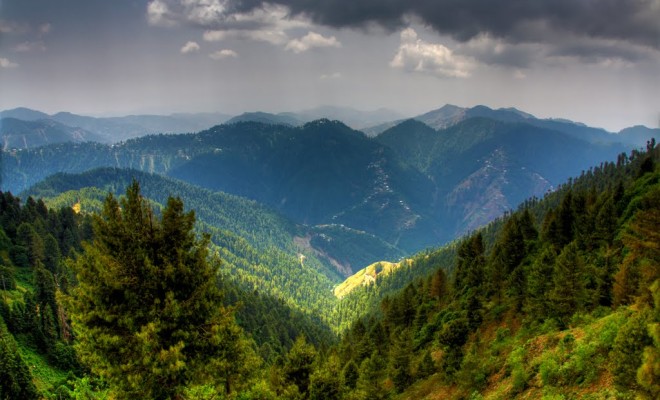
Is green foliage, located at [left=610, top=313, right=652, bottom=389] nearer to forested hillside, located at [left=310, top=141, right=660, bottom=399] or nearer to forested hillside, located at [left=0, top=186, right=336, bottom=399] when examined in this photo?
forested hillside, located at [left=310, top=141, right=660, bottom=399]

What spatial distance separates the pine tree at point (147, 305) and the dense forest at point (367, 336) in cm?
6

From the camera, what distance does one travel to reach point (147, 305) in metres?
17.8

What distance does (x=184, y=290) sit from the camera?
18.6 m

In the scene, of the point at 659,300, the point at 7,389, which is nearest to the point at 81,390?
the point at 659,300

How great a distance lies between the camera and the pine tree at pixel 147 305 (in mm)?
17109

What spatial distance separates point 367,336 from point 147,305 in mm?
77238

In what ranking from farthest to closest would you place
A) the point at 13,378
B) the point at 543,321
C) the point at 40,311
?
the point at 40,311, the point at 543,321, the point at 13,378

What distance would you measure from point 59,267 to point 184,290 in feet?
365

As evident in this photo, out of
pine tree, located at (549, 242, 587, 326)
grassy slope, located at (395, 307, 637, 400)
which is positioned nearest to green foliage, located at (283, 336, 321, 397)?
grassy slope, located at (395, 307, 637, 400)

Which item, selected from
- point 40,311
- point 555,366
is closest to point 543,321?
point 555,366

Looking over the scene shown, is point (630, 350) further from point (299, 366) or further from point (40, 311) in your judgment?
point (40, 311)

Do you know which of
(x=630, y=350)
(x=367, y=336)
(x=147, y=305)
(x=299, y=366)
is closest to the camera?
(x=147, y=305)

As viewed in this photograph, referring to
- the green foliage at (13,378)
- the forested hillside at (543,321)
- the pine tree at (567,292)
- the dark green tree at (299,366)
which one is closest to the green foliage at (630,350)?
the forested hillside at (543,321)

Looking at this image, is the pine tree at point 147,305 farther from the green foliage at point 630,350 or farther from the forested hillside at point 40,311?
the green foliage at point 630,350
